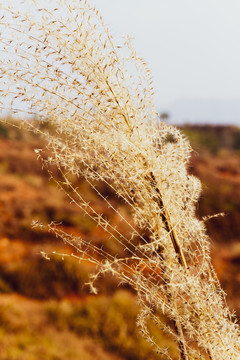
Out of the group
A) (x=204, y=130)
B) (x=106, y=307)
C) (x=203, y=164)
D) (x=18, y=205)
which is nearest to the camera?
(x=106, y=307)

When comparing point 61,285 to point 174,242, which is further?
point 61,285

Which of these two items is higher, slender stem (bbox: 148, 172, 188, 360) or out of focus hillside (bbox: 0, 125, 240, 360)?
out of focus hillside (bbox: 0, 125, 240, 360)

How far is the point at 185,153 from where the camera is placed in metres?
2.15

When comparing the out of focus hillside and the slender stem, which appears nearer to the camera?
the slender stem

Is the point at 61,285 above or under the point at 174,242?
above

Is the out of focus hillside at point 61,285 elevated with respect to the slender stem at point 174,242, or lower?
elevated

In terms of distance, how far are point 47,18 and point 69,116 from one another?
46 cm

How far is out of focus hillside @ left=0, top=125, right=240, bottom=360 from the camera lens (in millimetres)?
7191

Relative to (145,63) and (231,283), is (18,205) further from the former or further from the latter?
(145,63)

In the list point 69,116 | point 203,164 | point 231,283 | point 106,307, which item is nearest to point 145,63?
point 69,116

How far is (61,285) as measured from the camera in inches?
367

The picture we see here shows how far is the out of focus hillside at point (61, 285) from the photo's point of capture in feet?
23.6

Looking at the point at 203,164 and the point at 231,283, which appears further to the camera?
the point at 203,164

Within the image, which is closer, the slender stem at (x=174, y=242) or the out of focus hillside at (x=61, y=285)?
the slender stem at (x=174, y=242)
